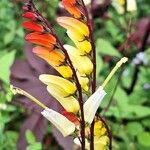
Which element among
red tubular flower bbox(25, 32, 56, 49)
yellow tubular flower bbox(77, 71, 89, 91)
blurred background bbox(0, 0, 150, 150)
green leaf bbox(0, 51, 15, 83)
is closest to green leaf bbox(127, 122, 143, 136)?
blurred background bbox(0, 0, 150, 150)

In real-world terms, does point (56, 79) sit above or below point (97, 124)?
above

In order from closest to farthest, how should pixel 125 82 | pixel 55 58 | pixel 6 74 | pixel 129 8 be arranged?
1. pixel 55 58
2. pixel 129 8
3. pixel 6 74
4. pixel 125 82

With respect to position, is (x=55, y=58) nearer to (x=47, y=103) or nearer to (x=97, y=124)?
(x=97, y=124)

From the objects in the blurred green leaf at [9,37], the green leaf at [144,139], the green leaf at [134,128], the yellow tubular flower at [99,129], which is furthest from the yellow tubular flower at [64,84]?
the blurred green leaf at [9,37]

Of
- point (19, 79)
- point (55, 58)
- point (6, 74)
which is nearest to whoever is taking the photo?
point (55, 58)

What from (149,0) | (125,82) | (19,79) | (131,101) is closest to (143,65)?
(125,82)

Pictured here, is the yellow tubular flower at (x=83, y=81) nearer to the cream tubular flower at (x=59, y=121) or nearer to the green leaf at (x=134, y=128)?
the cream tubular flower at (x=59, y=121)

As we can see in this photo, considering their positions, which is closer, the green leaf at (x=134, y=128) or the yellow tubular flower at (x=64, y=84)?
the yellow tubular flower at (x=64, y=84)

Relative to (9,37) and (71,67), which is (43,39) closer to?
(71,67)

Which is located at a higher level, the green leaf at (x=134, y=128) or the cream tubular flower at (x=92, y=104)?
the cream tubular flower at (x=92, y=104)
